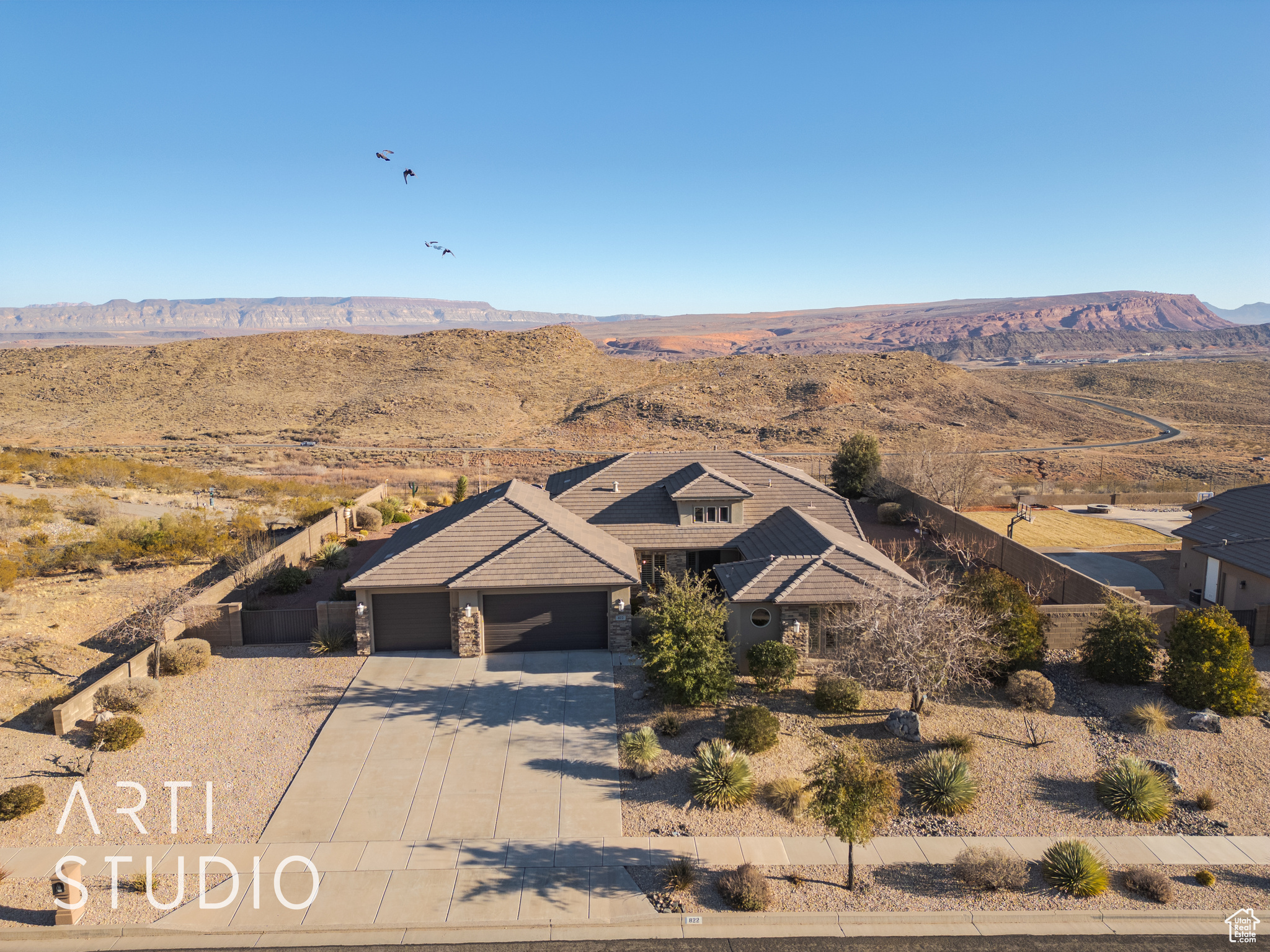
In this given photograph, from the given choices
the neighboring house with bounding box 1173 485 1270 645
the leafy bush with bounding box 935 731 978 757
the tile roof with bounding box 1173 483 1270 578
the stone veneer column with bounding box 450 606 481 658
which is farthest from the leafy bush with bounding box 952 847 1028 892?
the tile roof with bounding box 1173 483 1270 578

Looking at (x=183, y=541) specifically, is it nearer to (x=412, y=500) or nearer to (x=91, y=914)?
(x=412, y=500)

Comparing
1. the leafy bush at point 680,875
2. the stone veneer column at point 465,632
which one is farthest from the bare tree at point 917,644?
the stone veneer column at point 465,632

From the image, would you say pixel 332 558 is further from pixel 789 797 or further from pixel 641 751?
Answer: pixel 789 797

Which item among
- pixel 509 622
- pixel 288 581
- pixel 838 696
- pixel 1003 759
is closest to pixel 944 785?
pixel 1003 759

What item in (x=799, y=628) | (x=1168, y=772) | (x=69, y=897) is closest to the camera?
(x=69, y=897)

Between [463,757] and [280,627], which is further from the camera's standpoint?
[280,627]

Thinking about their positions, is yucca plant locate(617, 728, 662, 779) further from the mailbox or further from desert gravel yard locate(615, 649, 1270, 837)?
the mailbox
